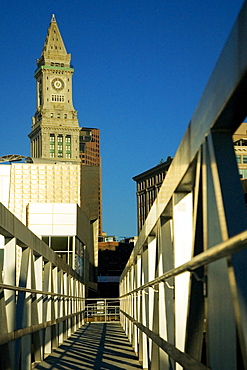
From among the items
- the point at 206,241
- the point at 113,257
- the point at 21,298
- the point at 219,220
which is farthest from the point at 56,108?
the point at 219,220

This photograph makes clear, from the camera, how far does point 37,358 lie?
36.8 feet

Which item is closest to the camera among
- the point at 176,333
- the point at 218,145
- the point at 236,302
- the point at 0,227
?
the point at 236,302

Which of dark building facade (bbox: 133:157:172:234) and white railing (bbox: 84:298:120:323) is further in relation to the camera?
dark building facade (bbox: 133:157:172:234)

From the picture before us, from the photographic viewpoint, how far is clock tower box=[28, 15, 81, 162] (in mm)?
192000

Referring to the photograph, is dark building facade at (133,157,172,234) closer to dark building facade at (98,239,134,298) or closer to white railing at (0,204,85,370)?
dark building facade at (98,239,134,298)

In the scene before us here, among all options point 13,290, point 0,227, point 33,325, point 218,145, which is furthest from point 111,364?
point 218,145

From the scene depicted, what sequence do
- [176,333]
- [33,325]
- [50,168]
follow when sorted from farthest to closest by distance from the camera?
[50,168], [33,325], [176,333]

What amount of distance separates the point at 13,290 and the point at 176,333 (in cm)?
219

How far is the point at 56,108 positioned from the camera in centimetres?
19275

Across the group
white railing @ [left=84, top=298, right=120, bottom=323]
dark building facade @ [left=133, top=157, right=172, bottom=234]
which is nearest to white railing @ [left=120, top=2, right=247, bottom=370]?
white railing @ [left=84, top=298, right=120, bottom=323]

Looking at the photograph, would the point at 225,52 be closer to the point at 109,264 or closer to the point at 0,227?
the point at 0,227

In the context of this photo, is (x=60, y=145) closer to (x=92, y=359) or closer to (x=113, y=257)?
(x=113, y=257)

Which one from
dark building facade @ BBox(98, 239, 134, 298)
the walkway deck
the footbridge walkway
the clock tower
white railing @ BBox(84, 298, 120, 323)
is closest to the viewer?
the footbridge walkway

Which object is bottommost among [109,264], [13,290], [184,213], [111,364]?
[111,364]
